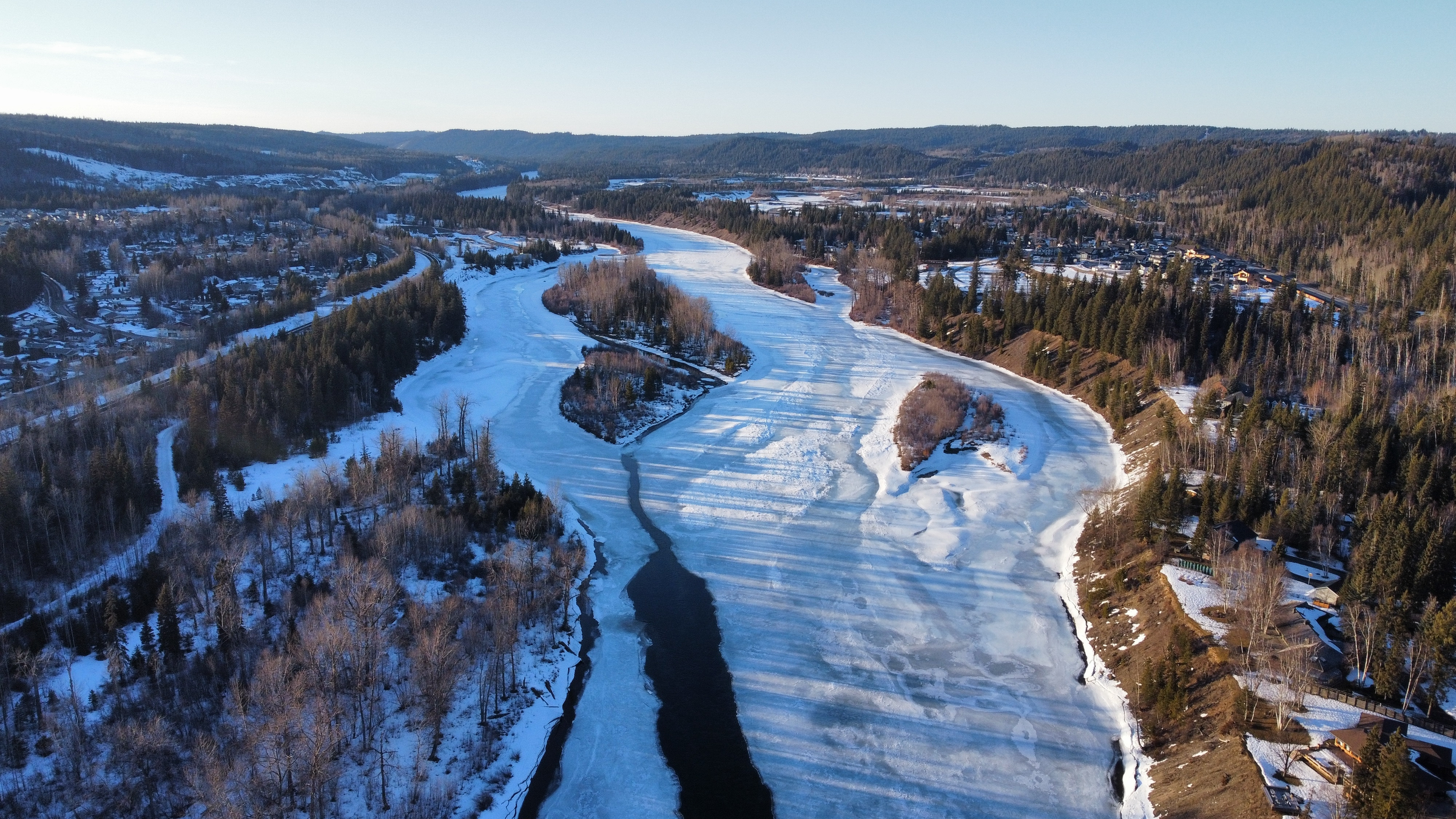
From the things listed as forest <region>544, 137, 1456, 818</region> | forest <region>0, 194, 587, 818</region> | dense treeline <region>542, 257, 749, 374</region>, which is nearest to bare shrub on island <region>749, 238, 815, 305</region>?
forest <region>544, 137, 1456, 818</region>

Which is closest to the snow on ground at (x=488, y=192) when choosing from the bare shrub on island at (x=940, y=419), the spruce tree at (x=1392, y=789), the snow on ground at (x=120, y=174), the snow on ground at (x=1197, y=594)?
the snow on ground at (x=120, y=174)

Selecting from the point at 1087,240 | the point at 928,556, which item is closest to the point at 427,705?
the point at 928,556

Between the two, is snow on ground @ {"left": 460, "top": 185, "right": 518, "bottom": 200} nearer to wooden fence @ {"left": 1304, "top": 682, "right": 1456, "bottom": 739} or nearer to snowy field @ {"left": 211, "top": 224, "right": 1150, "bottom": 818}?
snowy field @ {"left": 211, "top": 224, "right": 1150, "bottom": 818}

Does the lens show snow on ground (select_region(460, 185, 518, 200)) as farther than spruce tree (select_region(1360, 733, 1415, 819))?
Yes

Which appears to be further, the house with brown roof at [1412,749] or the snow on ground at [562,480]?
the snow on ground at [562,480]

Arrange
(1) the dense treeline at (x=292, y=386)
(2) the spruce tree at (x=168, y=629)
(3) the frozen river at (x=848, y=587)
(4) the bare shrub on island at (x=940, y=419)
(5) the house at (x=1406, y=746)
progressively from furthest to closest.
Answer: (4) the bare shrub on island at (x=940, y=419) → (1) the dense treeline at (x=292, y=386) → (2) the spruce tree at (x=168, y=629) → (3) the frozen river at (x=848, y=587) → (5) the house at (x=1406, y=746)

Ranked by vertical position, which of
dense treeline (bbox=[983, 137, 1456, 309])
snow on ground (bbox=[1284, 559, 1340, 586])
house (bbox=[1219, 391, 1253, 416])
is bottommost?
snow on ground (bbox=[1284, 559, 1340, 586])

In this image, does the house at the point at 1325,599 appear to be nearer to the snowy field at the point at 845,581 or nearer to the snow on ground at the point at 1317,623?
the snow on ground at the point at 1317,623
